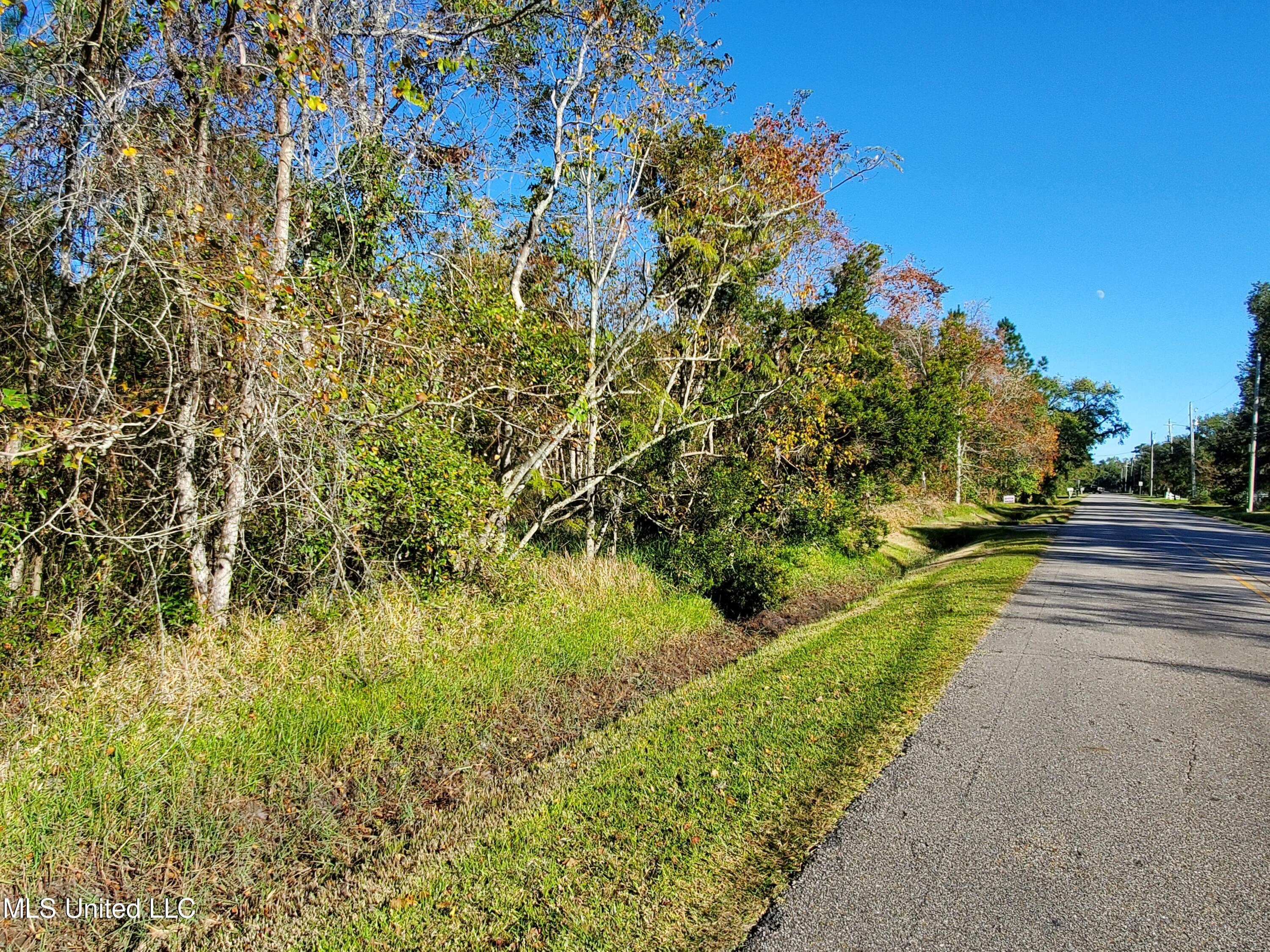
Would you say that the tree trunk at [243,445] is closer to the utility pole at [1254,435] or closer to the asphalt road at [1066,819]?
the asphalt road at [1066,819]

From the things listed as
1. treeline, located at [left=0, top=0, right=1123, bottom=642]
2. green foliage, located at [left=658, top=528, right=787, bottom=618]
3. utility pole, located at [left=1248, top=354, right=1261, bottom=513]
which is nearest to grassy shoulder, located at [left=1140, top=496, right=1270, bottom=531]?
utility pole, located at [left=1248, top=354, right=1261, bottom=513]

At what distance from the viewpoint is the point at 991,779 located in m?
4.29

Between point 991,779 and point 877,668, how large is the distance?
100 inches

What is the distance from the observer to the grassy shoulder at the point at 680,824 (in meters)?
3.20

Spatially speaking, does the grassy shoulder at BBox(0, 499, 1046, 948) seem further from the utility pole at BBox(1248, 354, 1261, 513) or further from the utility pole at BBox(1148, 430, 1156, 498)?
the utility pole at BBox(1148, 430, 1156, 498)

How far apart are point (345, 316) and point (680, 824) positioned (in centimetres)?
460

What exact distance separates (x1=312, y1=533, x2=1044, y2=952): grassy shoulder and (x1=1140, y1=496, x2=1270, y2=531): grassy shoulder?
30.1m

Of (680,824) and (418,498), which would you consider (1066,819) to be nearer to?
(680,824)

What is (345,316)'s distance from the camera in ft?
18.2

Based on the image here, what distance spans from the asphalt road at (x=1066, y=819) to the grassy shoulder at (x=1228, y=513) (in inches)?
1092

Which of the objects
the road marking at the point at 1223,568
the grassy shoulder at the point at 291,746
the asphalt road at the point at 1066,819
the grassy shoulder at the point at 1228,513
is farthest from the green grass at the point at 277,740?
the grassy shoulder at the point at 1228,513

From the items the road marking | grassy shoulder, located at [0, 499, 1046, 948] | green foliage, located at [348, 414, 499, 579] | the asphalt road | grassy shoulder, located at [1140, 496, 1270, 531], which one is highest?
green foliage, located at [348, 414, 499, 579]

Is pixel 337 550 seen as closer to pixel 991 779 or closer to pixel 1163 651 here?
pixel 991 779

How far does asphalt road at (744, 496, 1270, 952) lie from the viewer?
9.71 feet
